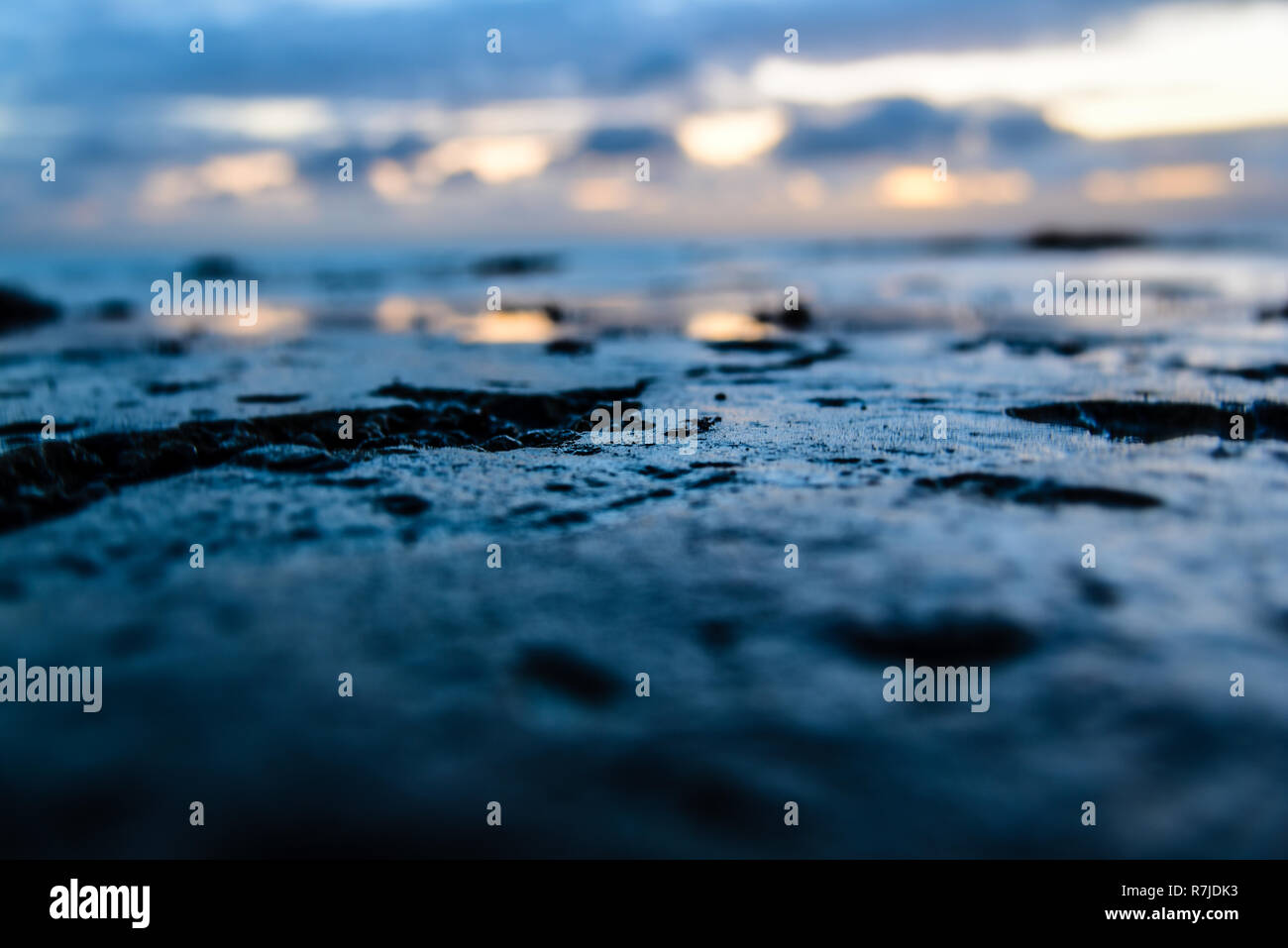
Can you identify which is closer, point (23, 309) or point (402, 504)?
point (402, 504)

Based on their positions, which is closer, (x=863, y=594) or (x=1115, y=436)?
(x=863, y=594)

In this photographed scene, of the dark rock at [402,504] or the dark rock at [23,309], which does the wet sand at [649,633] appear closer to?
the dark rock at [402,504]

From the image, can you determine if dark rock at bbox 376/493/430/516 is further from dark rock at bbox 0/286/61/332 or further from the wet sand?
dark rock at bbox 0/286/61/332

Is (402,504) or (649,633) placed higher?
(402,504)

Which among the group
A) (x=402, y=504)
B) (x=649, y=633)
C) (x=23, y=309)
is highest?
(x=23, y=309)

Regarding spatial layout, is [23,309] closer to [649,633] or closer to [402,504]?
Answer: [402,504]

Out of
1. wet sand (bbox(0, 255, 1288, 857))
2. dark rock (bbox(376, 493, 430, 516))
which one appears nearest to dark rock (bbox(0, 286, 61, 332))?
wet sand (bbox(0, 255, 1288, 857))

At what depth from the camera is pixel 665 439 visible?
4926 mm

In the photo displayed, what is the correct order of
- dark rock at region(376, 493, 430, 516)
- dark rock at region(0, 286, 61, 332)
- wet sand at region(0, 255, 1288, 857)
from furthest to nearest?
dark rock at region(0, 286, 61, 332), dark rock at region(376, 493, 430, 516), wet sand at region(0, 255, 1288, 857)

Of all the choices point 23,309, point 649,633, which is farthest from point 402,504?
point 23,309

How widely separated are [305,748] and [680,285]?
66.2 feet
